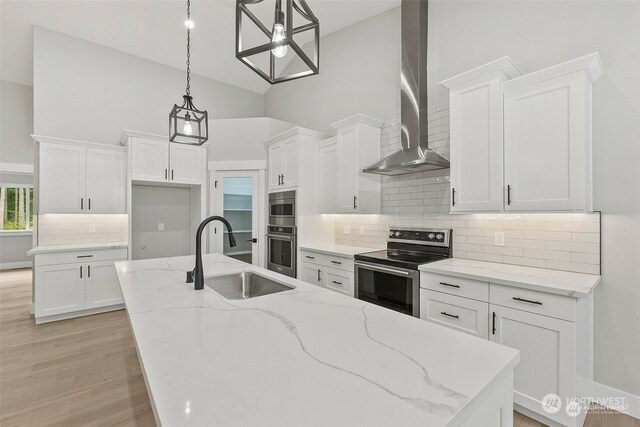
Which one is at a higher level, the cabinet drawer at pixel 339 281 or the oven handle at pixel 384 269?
the oven handle at pixel 384 269

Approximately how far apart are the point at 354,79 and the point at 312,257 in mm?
2460

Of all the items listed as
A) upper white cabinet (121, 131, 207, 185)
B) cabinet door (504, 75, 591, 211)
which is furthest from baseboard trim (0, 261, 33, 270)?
cabinet door (504, 75, 591, 211)

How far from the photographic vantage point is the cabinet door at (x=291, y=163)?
393cm

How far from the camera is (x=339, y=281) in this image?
331 centimetres

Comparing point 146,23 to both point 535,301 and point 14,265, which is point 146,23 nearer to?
point 535,301

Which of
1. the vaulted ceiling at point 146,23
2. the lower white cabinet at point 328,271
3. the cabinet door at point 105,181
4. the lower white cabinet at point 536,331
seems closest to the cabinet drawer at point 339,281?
the lower white cabinet at point 328,271

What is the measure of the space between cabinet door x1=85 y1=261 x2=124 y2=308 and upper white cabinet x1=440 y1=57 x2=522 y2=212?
13.7 ft

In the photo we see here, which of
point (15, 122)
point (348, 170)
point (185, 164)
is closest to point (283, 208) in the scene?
point (348, 170)

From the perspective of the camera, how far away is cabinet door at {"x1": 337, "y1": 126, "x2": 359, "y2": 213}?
3.51m

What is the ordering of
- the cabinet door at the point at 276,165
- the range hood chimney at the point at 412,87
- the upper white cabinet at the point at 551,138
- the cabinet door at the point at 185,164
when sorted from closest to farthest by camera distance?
the upper white cabinet at the point at 551,138 → the range hood chimney at the point at 412,87 → the cabinet door at the point at 276,165 → the cabinet door at the point at 185,164

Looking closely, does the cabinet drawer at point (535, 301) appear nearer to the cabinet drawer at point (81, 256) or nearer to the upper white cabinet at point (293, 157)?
the upper white cabinet at point (293, 157)

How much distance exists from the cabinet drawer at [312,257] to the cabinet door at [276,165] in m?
1.07

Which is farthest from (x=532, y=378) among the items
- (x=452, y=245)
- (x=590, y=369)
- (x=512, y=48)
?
(x=512, y=48)

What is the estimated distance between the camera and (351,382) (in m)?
0.75
